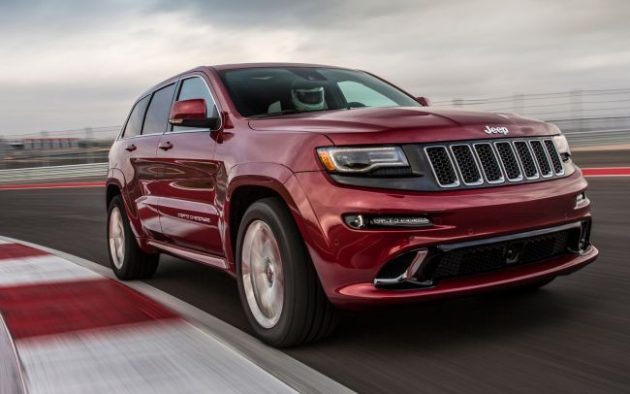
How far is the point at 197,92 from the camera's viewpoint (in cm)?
533

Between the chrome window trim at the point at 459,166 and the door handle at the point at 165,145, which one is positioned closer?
the chrome window trim at the point at 459,166

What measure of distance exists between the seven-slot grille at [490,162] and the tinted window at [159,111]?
2.75 meters

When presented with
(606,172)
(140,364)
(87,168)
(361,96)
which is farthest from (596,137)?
(140,364)

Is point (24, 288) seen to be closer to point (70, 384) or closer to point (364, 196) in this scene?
point (70, 384)

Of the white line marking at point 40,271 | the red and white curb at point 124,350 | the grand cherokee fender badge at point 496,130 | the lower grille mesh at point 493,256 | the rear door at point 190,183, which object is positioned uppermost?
the grand cherokee fender badge at point 496,130

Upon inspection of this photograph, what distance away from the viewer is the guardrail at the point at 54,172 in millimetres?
26203

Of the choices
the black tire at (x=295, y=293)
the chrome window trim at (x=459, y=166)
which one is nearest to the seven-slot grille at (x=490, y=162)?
the chrome window trim at (x=459, y=166)

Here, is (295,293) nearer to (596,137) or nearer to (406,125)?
(406,125)

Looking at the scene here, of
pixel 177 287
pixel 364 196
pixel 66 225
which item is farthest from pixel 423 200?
pixel 66 225

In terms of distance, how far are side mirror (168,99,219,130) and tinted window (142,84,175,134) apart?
1.09 meters

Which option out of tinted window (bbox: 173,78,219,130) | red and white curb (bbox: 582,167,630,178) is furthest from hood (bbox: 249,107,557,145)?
red and white curb (bbox: 582,167,630,178)

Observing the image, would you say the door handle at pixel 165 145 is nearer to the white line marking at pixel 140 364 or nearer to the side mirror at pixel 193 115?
the side mirror at pixel 193 115

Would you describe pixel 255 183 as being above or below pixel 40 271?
above

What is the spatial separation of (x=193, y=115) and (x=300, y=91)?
0.76 m
